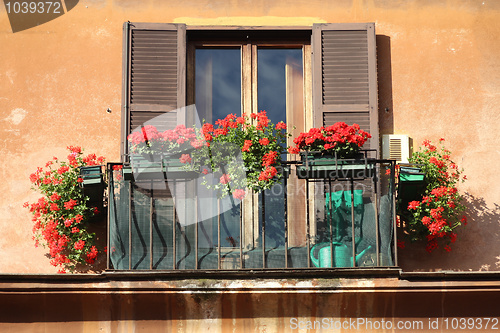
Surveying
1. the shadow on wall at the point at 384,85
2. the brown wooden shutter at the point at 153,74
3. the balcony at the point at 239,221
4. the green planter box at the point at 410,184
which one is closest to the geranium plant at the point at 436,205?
the green planter box at the point at 410,184

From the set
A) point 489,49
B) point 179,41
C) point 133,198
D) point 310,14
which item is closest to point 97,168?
point 133,198

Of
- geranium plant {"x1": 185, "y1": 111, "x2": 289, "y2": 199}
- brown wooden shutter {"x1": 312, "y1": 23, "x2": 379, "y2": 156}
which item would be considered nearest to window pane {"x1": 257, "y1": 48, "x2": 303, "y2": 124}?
brown wooden shutter {"x1": 312, "y1": 23, "x2": 379, "y2": 156}

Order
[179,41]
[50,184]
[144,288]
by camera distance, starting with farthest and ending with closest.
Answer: [179,41] → [50,184] → [144,288]

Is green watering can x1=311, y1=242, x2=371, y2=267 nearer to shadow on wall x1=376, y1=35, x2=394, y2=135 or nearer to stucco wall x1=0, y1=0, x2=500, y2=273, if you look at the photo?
stucco wall x1=0, y1=0, x2=500, y2=273

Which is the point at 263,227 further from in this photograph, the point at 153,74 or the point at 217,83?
the point at 153,74

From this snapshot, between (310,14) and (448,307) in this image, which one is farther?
(310,14)

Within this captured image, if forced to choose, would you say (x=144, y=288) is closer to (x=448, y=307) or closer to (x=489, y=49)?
(x=448, y=307)

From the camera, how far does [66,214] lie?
25.7 ft

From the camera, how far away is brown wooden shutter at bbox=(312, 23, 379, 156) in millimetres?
8375

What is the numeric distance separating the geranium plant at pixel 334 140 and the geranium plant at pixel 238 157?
10.1 inches

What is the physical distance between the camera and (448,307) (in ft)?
24.7

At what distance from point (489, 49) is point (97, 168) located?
13.6 ft

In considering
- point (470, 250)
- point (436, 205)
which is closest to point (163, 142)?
point (436, 205)

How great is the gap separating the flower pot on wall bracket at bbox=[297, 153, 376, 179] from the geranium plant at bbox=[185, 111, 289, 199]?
0.24 meters
